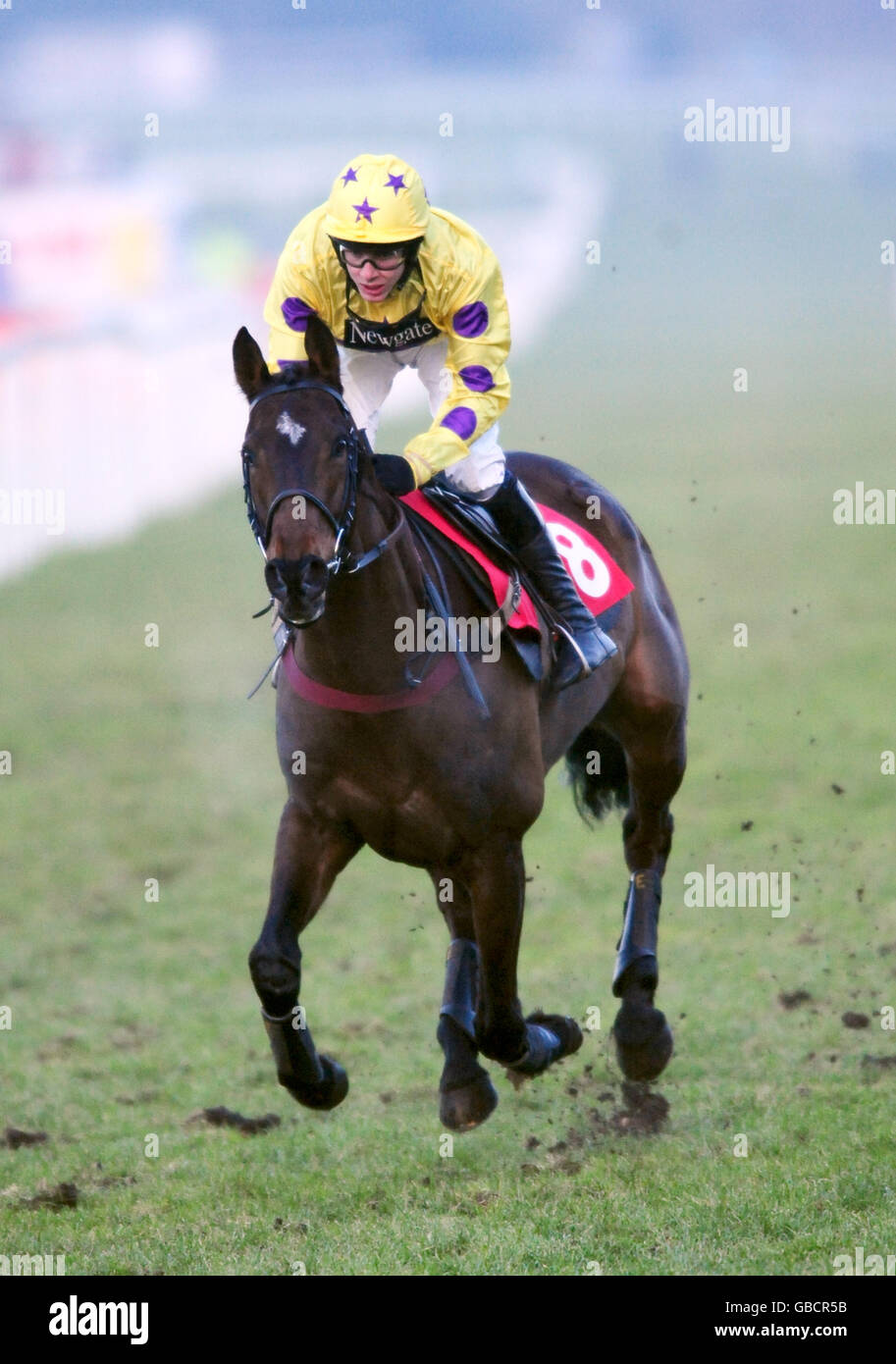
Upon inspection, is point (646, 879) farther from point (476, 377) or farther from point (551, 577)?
point (476, 377)

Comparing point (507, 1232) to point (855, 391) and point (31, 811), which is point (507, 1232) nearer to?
point (31, 811)

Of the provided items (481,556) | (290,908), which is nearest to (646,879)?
(481,556)

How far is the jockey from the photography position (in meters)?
4.62

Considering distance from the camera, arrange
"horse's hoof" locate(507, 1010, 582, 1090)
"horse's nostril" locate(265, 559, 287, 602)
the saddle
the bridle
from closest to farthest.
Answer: "horse's nostril" locate(265, 559, 287, 602), the bridle, the saddle, "horse's hoof" locate(507, 1010, 582, 1090)

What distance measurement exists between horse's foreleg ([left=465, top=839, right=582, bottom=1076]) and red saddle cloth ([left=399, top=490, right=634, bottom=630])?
703 millimetres

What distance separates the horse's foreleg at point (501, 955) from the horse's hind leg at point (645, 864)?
75cm

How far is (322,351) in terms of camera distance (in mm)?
4387

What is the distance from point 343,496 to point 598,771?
9.16 ft

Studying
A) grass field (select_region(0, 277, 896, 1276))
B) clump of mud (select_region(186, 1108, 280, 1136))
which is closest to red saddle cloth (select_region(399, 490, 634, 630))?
grass field (select_region(0, 277, 896, 1276))

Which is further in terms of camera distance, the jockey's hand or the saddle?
the saddle

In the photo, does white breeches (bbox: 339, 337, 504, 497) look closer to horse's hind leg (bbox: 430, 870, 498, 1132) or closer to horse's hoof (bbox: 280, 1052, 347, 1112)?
horse's hind leg (bbox: 430, 870, 498, 1132)

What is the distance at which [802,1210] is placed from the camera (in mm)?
5148

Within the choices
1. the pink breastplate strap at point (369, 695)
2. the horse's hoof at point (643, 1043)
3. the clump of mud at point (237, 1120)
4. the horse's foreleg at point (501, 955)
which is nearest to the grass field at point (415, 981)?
the clump of mud at point (237, 1120)

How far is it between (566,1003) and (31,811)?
540 centimetres
